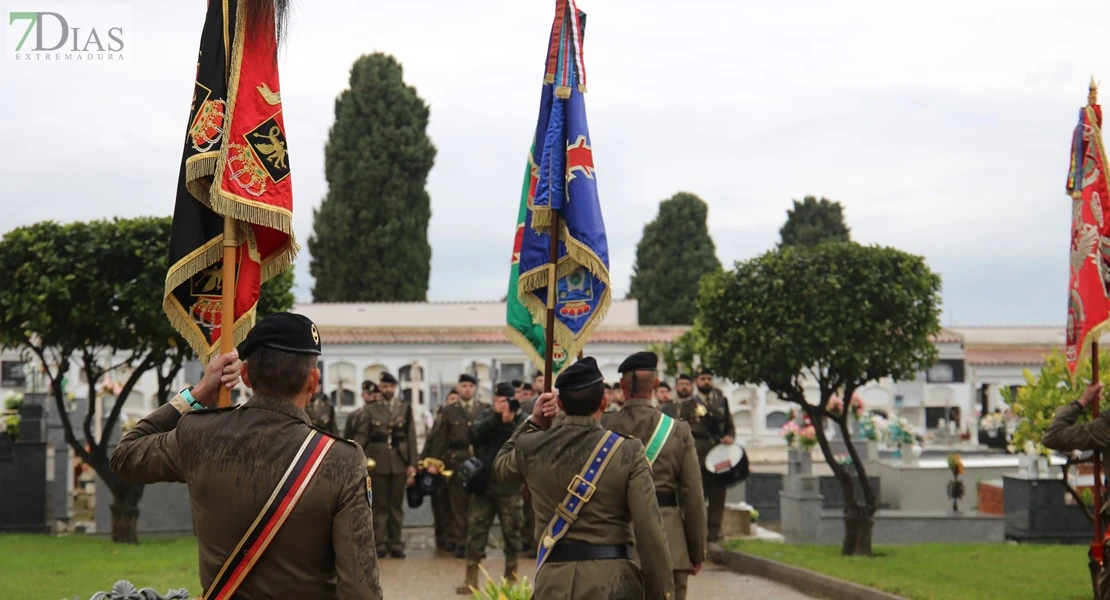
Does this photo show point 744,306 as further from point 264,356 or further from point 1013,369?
point 1013,369

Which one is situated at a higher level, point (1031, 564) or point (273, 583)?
point (273, 583)

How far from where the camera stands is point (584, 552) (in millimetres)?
5992

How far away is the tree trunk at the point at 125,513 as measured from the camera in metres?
14.7

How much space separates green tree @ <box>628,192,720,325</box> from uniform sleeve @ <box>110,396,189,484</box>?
51424 millimetres

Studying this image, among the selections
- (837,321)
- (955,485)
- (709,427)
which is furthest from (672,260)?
(837,321)

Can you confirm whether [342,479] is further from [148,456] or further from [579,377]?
[579,377]

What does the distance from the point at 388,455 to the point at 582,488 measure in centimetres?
1007

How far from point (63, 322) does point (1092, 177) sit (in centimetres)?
1089

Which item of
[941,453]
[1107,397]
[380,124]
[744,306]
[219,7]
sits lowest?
[941,453]

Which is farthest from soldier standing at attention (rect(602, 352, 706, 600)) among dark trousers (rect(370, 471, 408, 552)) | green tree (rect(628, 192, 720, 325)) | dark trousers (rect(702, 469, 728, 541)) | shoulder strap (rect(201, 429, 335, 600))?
green tree (rect(628, 192, 720, 325))

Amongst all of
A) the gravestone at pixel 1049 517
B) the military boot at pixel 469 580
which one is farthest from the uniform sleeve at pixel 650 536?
the gravestone at pixel 1049 517

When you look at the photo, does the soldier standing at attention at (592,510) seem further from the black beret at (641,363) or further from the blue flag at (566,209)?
the black beret at (641,363)

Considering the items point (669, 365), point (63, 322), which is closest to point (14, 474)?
point (63, 322)

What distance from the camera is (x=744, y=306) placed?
586 inches
